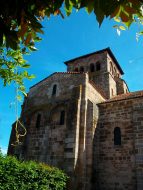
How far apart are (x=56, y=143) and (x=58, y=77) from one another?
19.4ft

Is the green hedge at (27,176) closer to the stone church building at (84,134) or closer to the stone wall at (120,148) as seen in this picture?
the stone church building at (84,134)

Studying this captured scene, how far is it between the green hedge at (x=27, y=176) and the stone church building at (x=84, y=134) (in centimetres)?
127

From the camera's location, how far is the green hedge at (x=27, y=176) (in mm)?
8484

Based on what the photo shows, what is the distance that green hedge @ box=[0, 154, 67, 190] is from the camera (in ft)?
27.8

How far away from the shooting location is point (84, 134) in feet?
44.2

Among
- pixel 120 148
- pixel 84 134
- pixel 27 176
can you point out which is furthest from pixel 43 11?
pixel 120 148

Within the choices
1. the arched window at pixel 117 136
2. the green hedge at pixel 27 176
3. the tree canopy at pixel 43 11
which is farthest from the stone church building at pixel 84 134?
the tree canopy at pixel 43 11

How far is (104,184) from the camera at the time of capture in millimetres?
13039

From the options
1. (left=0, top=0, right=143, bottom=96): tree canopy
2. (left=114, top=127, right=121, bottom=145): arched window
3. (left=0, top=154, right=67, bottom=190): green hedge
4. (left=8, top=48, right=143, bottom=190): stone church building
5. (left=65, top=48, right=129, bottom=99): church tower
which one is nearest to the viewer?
(left=0, top=0, right=143, bottom=96): tree canopy

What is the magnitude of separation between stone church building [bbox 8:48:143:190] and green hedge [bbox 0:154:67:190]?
1.27 metres

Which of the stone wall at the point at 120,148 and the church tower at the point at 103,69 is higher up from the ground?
the church tower at the point at 103,69

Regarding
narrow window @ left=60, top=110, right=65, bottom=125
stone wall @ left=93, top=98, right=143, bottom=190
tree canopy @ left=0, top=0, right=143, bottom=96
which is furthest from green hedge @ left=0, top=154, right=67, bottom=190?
tree canopy @ left=0, top=0, right=143, bottom=96

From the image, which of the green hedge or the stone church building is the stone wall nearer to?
the stone church building

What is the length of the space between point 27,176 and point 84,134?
5.07 meters
